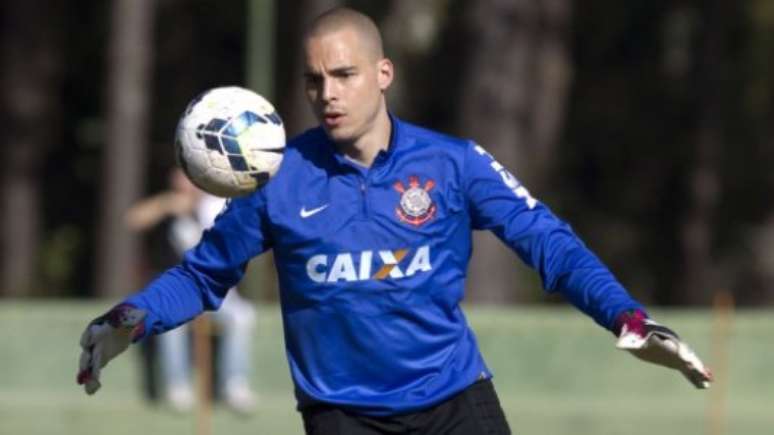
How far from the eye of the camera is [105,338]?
580cm

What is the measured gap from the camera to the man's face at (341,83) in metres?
6.00

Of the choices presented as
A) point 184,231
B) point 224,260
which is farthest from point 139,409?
point 224,260

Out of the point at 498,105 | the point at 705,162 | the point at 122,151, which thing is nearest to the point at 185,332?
the point at 498,105

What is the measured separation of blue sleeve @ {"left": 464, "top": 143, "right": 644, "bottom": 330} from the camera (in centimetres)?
596

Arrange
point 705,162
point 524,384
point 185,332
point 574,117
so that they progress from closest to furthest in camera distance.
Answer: point 185,332 < point 524,384 < point 705,162 < point 574,117

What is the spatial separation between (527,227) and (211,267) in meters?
0.95

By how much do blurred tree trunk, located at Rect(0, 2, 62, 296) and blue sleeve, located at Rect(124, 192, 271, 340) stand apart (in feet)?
59.1

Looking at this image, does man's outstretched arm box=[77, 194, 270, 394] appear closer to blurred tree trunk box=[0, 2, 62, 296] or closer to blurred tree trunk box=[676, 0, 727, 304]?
blurred tree trunk box=[0, 2, 62, 296]

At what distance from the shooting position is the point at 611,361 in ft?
46.0

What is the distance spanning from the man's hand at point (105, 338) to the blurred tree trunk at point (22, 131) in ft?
59.7

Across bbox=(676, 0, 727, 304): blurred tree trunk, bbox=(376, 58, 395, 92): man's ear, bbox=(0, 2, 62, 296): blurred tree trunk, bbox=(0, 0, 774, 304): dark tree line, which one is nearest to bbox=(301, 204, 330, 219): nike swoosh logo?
bbox=(376, 58, 395, 92): man's ear

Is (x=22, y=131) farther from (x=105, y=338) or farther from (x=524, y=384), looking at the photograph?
(x=105, y=338)

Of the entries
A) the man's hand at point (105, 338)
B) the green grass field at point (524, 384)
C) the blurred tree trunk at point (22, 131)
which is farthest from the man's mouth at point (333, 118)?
the blurred tree trunk at point (22, 131)

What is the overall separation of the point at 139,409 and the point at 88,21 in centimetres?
1382
